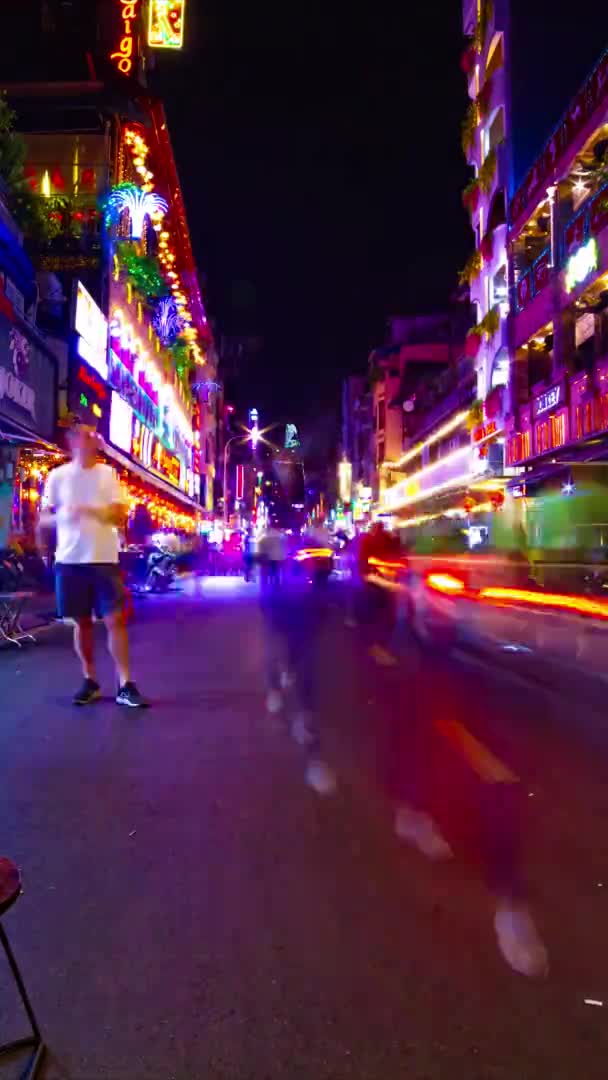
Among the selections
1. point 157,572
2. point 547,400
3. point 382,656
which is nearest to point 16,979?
point 382,656

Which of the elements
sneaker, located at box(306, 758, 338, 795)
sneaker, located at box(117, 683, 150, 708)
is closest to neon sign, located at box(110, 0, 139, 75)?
sneaker, located at box(117, 683, 150, 708)

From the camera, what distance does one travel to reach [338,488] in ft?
510

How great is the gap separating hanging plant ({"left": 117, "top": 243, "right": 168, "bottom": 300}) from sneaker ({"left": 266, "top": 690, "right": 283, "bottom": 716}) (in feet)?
90.8

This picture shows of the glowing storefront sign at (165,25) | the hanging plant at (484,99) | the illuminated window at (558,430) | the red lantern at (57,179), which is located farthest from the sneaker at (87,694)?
the hanging plant at (484,99)

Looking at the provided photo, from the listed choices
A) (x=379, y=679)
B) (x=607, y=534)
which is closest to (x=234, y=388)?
(x=607, y=534)

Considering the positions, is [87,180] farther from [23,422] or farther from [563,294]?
[563,294]

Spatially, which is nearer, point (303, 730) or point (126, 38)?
point (303, 730)

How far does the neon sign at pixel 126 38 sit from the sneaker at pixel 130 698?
1179 inches

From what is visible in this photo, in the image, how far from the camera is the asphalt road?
7.66 feet

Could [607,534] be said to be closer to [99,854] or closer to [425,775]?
[425,775]

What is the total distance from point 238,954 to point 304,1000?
37cm

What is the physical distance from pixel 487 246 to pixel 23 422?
26.4 meters

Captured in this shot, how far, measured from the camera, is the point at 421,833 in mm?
4070

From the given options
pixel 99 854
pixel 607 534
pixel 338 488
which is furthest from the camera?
pixel 338 488
